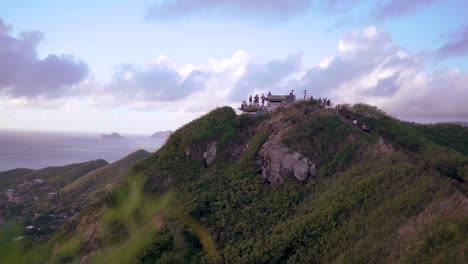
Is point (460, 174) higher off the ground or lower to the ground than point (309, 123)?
lower

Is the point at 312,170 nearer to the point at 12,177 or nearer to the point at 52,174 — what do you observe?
the point at 52,174

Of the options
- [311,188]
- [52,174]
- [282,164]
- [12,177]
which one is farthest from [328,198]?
[12,177]

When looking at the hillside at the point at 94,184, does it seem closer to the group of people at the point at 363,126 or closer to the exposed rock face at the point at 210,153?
the exposed rock face at the point at 210,153

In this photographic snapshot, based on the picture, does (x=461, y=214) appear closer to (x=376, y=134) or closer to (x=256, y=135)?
(x=376, y=134)

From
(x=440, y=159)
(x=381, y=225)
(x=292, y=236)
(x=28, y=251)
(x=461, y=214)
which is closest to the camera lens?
(x=28, y=251)

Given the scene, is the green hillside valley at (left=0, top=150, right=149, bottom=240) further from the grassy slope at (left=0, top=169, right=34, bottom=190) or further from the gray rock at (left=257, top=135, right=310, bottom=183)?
the gray rock at (left=257, top=135, right=310, bottom=183)

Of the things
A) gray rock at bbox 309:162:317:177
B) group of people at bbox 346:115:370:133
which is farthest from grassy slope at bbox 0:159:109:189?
group of people at bbox 346:115:370:133

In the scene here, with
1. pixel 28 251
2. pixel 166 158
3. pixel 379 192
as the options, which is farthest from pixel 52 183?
pixel 28 251
